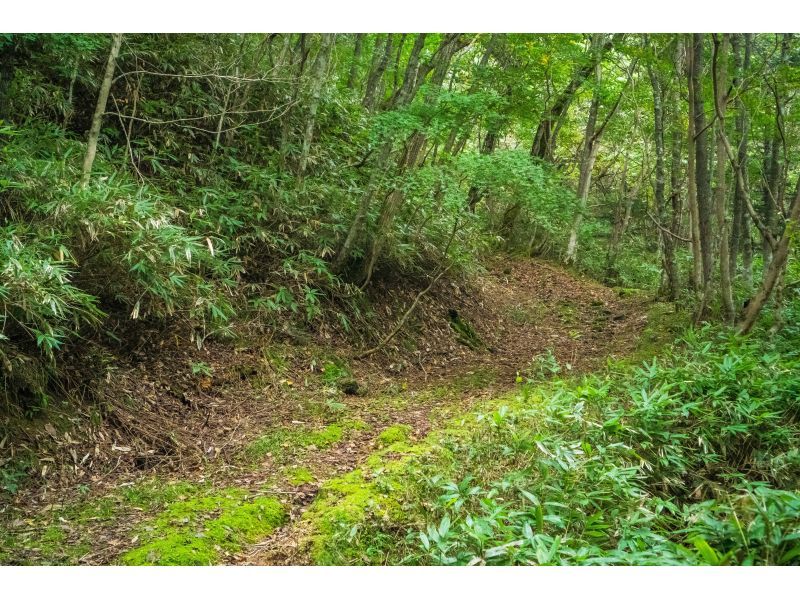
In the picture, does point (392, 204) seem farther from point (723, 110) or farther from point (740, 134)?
point (740, 134)

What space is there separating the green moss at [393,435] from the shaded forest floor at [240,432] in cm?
2

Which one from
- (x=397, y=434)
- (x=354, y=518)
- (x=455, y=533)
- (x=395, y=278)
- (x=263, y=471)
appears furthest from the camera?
(x=395, y=278)

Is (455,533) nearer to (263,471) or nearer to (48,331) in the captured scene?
(263,471)

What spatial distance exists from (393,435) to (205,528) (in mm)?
1971

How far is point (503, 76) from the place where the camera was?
839 centimetres

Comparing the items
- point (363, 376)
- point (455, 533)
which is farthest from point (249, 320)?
point (455, 533)

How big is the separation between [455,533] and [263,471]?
7.37 ft

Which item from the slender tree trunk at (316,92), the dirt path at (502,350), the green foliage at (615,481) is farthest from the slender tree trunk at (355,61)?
the green foliage at (615,481)

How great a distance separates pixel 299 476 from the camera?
445 cm

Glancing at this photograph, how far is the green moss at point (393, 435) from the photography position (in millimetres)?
5016

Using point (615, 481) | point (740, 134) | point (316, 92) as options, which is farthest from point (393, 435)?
point (740, 134)

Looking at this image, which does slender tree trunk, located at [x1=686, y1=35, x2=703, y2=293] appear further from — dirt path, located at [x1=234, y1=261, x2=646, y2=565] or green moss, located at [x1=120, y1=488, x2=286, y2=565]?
green moss, located at [x1=120, y1=488, x2=286, y2=565]

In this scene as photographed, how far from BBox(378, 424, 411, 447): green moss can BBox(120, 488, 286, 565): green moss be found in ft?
4.15
